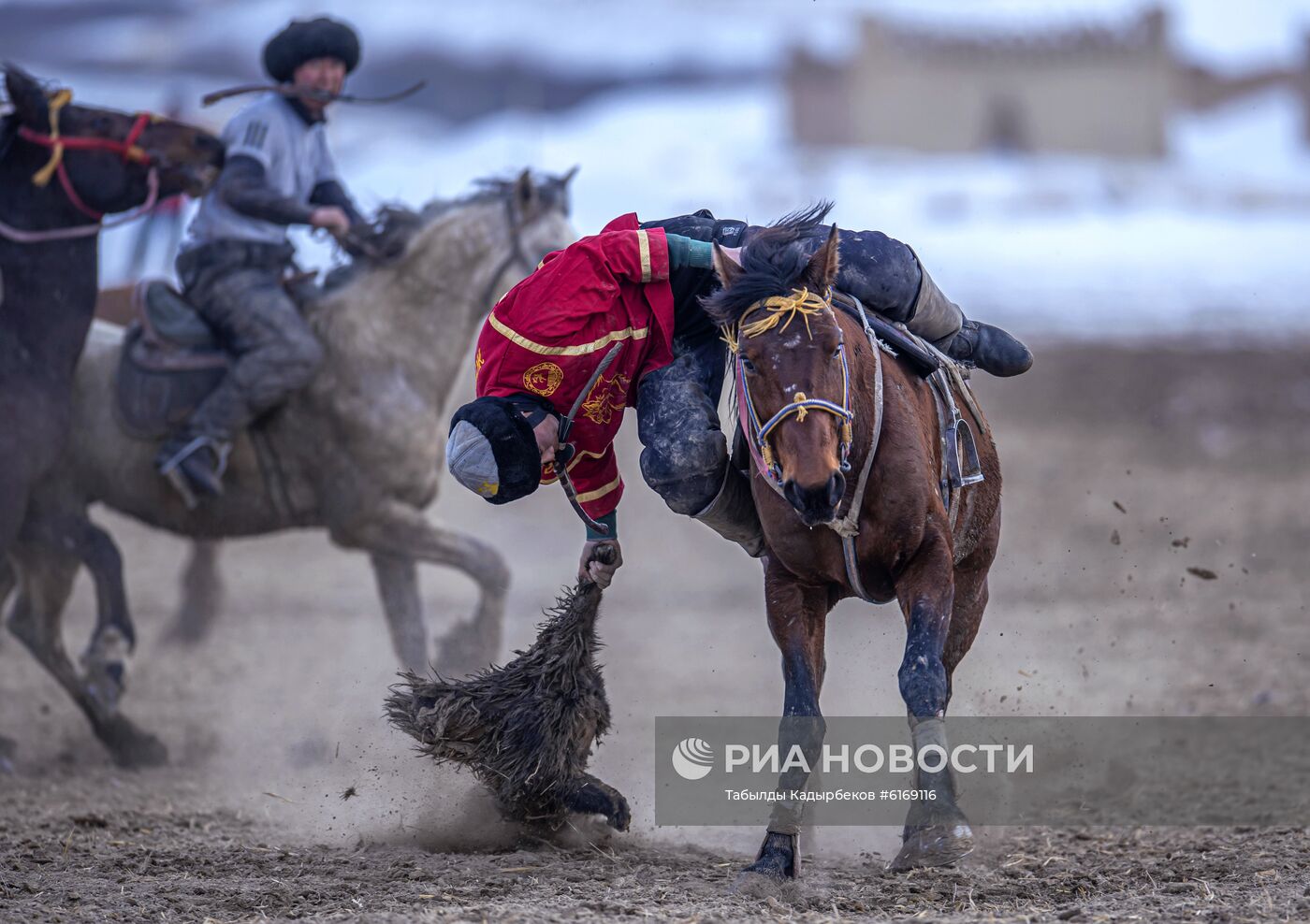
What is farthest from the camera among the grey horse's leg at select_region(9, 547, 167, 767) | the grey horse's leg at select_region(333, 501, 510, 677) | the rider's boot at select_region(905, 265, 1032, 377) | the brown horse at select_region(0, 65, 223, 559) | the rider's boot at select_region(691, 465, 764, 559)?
the grey horse's leg at select_region(333, 501, 510, 677)

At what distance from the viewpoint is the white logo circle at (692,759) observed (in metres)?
5.70

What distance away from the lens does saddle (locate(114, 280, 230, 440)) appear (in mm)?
6949

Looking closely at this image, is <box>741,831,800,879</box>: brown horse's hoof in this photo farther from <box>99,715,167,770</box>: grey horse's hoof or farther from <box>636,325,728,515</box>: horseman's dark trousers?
<box>99,715,167,770</box>: grey horse's hoof

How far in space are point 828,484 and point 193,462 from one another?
3.79m

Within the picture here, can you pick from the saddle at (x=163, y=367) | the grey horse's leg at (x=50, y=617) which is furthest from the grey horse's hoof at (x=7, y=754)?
the saddle at (x=163, y=367)

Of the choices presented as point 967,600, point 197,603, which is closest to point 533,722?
point 967,600

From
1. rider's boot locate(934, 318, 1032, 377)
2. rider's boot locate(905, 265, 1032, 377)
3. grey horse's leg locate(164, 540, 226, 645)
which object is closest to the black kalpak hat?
rider's boot locate(905, 265, 1032, 377)

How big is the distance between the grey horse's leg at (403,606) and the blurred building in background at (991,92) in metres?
31.6

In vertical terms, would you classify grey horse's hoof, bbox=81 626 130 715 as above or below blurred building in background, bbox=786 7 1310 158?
below

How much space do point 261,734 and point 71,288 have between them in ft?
7.22

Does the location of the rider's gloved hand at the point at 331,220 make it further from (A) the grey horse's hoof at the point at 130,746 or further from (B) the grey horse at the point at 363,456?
(A) the grey horse's hoof at the point at 130,746

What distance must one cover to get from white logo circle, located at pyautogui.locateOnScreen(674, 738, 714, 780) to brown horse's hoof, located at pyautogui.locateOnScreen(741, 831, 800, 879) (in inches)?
49.5

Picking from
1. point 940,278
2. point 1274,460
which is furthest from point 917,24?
point 1274,460

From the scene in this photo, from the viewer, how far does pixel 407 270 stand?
23.9 ft
